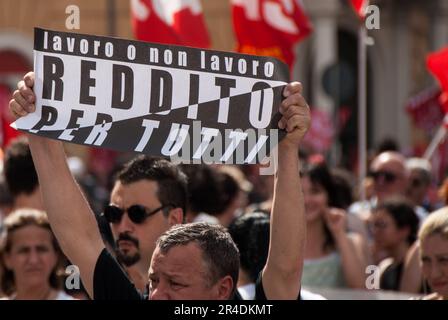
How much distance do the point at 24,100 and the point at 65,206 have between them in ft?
1.27

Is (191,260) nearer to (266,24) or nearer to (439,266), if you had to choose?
(439,266)

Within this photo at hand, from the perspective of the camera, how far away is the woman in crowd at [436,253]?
181 inches

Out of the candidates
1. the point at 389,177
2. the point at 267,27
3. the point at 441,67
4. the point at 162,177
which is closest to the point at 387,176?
the point at 389,177

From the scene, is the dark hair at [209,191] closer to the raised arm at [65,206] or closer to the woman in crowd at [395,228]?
the woman in crowd at [395,228]

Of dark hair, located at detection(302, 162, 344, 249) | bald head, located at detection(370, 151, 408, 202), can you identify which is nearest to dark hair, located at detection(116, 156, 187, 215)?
dark hair, located at detection(302, 162, 344, 249)

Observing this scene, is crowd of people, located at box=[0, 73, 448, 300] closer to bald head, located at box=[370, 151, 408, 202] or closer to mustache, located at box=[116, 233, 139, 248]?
mustache, located at box=[116, 233, 139, 248]

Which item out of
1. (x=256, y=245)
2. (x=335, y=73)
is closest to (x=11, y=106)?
(x=256, y=245)

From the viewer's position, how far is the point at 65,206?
4.11 m

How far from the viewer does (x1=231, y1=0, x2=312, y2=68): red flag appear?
26.6ft

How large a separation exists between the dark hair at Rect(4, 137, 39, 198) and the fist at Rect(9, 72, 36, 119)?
91.0 inches

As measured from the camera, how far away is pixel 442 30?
35719 millimetres

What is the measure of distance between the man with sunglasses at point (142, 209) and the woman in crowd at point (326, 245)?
1.88 metres

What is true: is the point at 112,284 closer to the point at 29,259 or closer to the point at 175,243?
the point at 175,243

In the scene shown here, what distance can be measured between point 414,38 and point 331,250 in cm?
2896
